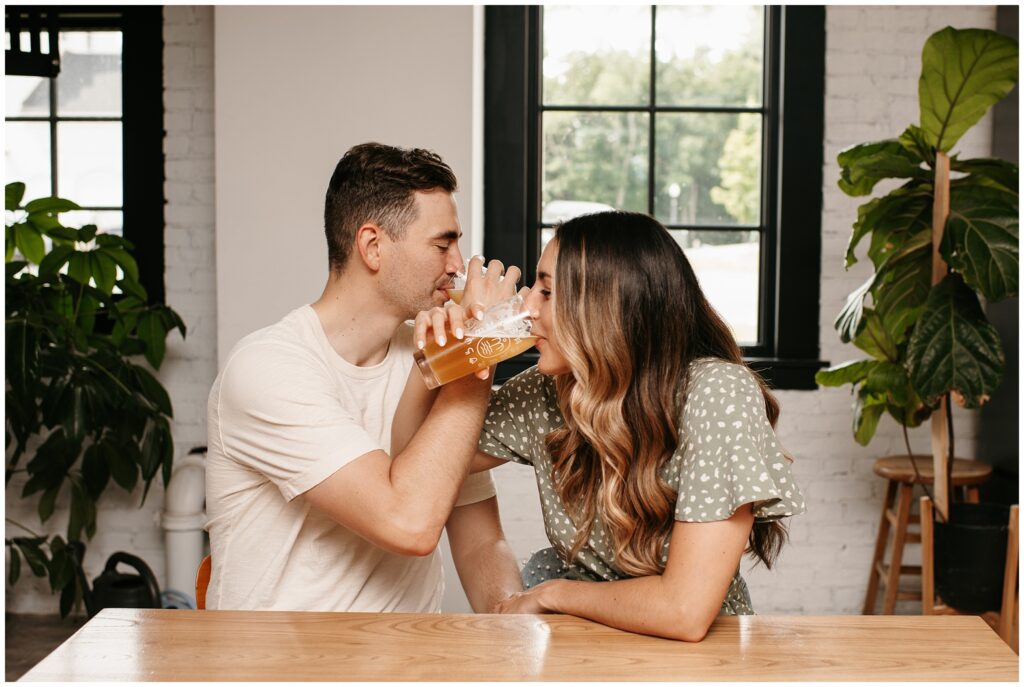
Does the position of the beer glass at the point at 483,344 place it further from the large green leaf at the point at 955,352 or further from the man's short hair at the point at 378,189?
the large green leaf at the point at 955,352

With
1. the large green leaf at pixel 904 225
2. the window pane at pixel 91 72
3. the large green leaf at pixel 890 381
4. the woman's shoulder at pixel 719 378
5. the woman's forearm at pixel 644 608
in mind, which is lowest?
the woman's forearm at pixel 644 608

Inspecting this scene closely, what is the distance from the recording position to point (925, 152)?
9.09ft

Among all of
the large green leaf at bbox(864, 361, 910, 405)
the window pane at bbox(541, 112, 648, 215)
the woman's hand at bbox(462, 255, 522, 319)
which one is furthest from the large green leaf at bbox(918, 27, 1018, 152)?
the woman's hand at bbox(462, 255, 522, 319)

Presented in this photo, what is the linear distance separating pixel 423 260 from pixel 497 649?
80 cm

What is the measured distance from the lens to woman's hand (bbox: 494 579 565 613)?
136cm

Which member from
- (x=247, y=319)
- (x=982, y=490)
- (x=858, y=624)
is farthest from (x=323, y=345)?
(x=982, y=490)

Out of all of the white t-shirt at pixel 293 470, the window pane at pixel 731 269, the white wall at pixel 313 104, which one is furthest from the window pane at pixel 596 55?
the white t-shirt at pixel 293 470

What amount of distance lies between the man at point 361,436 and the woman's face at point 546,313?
0.27ft

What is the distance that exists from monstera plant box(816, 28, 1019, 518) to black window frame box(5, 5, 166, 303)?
2211mm

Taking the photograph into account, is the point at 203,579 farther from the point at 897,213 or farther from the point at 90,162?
the point at 90,162

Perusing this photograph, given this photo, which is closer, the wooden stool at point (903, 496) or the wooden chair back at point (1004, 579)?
the wooden chair back at point (1004, 579)

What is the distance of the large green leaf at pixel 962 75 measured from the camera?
2570 millimetres

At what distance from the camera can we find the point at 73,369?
9.72ft

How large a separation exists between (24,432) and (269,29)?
141cm
